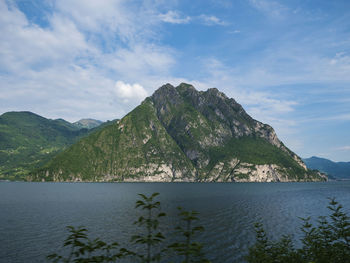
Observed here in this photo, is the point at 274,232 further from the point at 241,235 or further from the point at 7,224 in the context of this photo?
the point at 7,224

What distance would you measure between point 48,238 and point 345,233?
198 ft

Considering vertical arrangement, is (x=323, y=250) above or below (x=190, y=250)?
below

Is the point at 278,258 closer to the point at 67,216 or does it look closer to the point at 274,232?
the point at 274,232

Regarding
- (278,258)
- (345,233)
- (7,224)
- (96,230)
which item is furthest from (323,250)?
(7,224)

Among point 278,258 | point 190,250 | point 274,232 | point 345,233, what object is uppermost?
point 190,250

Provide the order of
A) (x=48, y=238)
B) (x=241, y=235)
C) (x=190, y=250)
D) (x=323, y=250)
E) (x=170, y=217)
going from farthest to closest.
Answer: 1. (x=170, y=217)
2. (x=241, y=235)
3. (x=48, y=238)
4. (x=323, y=250)
5. (x=190, y=250)

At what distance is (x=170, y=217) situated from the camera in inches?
3361

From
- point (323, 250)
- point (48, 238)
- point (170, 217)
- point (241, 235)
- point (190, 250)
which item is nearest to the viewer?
point (190, 250)

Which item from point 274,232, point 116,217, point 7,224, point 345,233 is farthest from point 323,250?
point 7,224

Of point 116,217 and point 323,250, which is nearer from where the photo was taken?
point 323,250

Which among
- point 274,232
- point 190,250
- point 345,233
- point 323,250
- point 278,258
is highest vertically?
point 190,250

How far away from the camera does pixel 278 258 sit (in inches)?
834

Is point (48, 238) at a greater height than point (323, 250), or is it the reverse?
point (323, 250)

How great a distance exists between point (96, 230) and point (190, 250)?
6501 centimetres
